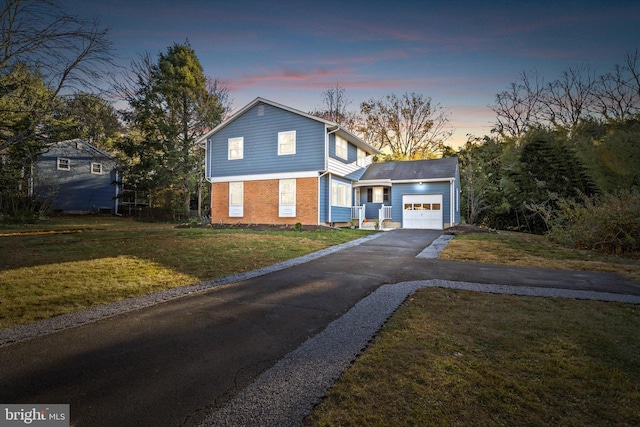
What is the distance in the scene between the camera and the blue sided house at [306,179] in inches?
692

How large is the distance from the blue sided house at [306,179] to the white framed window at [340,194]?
0.06 meters

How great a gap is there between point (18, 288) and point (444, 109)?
3581 cm

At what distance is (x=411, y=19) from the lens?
1259cm

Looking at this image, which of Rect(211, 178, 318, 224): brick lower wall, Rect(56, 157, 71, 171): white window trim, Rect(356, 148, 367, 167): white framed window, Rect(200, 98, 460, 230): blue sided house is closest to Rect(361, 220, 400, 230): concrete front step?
Rect(200, 98, 460, 230): blue sided house

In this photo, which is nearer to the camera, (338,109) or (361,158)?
(361,158)

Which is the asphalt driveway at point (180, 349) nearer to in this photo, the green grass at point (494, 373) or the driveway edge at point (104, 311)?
the driveway edge at point (104, 311)

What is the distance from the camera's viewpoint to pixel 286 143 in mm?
18266

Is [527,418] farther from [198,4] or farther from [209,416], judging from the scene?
[198,4]

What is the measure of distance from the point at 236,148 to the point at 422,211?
12505 millimetres

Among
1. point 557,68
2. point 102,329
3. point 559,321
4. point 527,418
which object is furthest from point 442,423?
point 557,68

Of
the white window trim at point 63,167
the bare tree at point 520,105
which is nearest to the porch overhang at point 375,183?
the bare tree at point 520,105

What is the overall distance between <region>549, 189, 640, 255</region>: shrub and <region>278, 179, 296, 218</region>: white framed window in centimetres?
1255

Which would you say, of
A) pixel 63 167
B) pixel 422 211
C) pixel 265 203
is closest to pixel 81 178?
pixel 63 167

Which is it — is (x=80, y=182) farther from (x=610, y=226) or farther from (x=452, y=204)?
(x=610, y=226)
